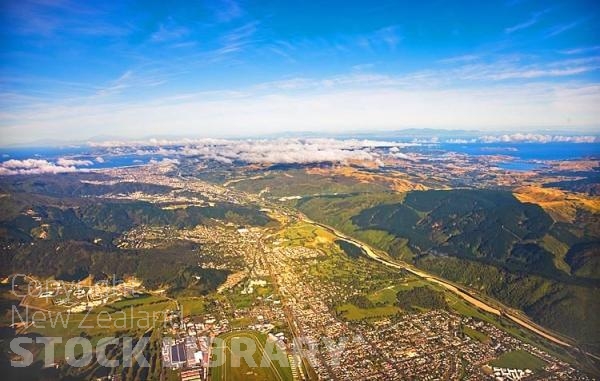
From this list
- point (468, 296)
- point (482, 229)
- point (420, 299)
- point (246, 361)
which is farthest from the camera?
point (482, 229)

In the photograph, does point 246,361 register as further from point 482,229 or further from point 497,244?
point 482,229

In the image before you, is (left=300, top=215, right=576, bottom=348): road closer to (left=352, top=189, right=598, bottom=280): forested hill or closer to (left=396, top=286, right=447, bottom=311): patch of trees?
(left=396, top=286, right=447, bottom=311): patch of trees

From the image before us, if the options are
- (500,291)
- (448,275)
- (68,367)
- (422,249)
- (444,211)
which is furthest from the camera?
(444,211)

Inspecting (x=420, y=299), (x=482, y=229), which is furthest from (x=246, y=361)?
(x=482, y=229)

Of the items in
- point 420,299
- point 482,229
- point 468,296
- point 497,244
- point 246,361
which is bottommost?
point 468,296

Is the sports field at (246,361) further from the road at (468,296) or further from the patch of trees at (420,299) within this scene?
the road at (468,296)

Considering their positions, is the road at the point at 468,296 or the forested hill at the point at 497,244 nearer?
the road at the point at 468,296

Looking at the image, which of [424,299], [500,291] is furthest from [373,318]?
[500,291]

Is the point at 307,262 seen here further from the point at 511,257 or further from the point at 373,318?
the point at 511,257

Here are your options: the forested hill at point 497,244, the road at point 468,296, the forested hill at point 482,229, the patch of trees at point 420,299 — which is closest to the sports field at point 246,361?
the patch of trees at point 420,299
